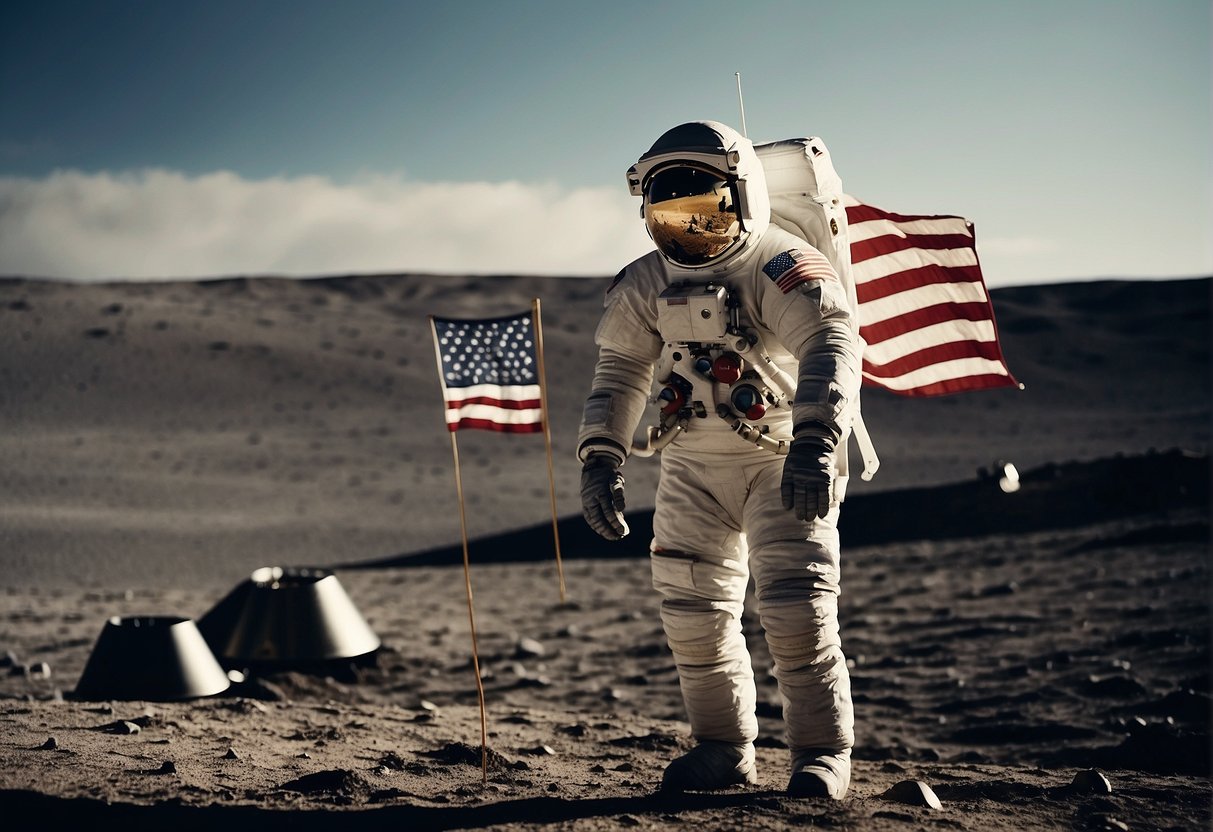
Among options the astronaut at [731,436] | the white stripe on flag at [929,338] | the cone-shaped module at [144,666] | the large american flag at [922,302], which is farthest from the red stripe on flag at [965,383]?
the cone-shaped module at [144,666]

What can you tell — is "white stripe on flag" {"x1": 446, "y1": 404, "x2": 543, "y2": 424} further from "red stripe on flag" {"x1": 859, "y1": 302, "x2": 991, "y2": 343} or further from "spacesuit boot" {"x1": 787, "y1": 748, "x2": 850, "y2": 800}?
"spacesuit boot" {"x1": 787, "y1": 748, "x2": 850, "y2": 800}

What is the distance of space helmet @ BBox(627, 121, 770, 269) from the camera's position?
341cm

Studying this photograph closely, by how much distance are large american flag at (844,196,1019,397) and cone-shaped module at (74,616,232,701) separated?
3034 millimetres

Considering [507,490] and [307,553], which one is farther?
[507,490]

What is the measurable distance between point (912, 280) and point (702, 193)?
1152 millimetres

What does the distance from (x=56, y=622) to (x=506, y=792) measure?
4.91m

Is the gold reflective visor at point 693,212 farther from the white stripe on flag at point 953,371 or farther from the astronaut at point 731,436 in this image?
the white stripe on flag at point 953,371

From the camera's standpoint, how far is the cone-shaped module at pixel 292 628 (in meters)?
5.55

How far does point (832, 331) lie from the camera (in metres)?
3.36

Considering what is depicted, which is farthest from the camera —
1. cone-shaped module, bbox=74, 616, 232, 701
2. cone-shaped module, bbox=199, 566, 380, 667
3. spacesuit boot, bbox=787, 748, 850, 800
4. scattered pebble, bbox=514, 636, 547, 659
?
scattered pebble, bbox=514, 636, 547, 659

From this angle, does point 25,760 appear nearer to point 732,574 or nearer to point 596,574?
point 732,574

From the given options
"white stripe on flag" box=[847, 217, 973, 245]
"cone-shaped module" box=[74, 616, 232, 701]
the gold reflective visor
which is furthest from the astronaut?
"cone-shaped module" box=[74, 616, 232, 701]

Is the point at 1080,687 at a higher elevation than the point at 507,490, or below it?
below

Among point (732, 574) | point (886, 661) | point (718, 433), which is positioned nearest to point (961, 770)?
point (732, 574)
